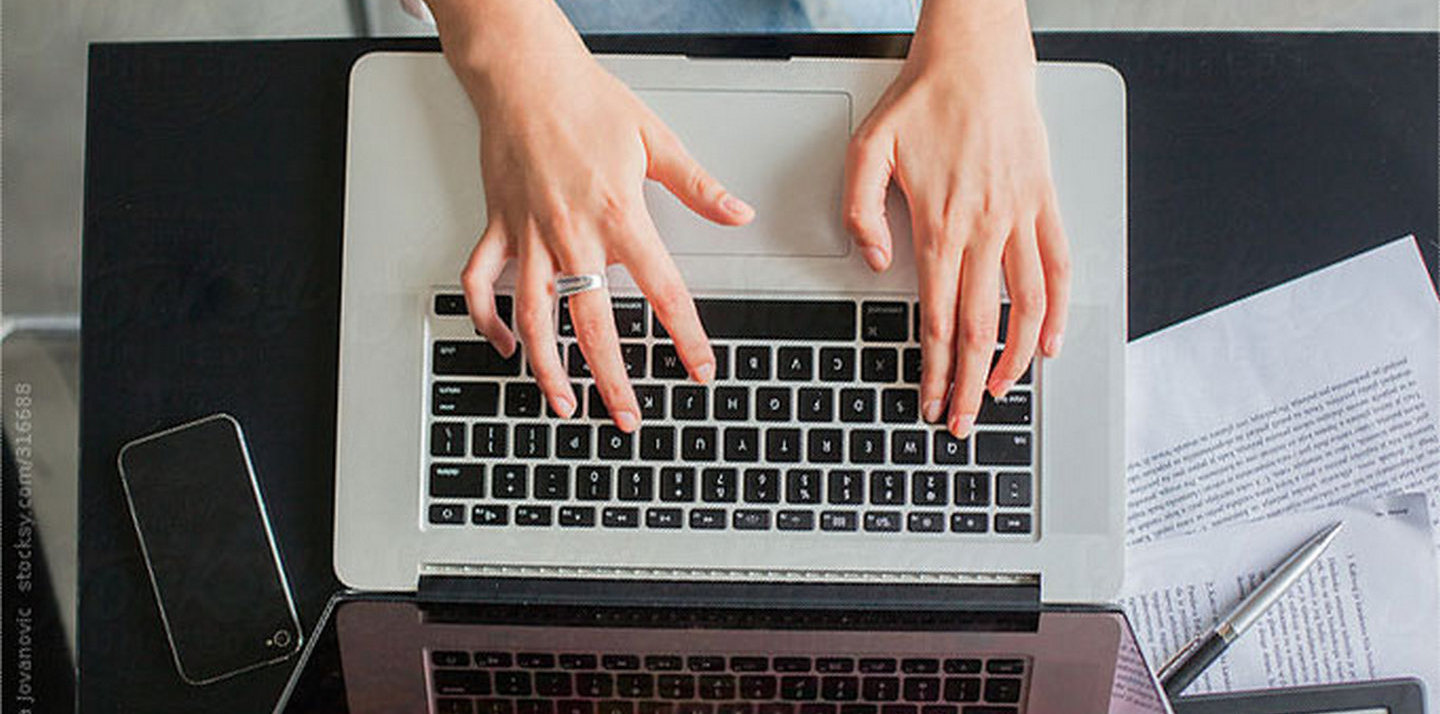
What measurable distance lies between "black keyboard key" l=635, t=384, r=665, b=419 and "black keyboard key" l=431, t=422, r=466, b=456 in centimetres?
6

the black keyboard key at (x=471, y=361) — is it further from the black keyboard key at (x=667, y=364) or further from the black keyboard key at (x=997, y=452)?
the black keyboard key at (x=997, y=452)

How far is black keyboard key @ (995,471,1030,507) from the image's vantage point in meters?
0.48

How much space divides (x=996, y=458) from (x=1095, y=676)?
9 cm

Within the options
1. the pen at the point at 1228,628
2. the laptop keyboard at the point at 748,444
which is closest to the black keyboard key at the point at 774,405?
the laptop keyboard at the point at 748,444

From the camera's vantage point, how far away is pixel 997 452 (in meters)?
0.48

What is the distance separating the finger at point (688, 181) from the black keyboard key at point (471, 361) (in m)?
0.10

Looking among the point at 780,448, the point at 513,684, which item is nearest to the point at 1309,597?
the point at 780,448

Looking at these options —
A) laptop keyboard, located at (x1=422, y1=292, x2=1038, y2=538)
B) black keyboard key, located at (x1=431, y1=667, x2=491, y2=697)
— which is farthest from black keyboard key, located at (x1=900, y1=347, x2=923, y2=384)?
black keyboard key, located at (x1=431, y1=667, x2=491, y2=697)

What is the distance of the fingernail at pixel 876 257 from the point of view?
0.47 metres

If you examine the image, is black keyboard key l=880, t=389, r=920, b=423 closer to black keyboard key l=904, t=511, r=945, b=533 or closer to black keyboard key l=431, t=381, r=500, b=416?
black keyboard key l=904, t=511, r=945, b=533

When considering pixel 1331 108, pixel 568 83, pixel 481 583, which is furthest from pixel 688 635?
pixel 1331 108

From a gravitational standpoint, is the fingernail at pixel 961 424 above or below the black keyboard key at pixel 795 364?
below

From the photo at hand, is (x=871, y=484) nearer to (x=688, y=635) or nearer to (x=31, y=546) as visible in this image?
(x=688, y=635)

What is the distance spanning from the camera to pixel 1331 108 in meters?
0.53
